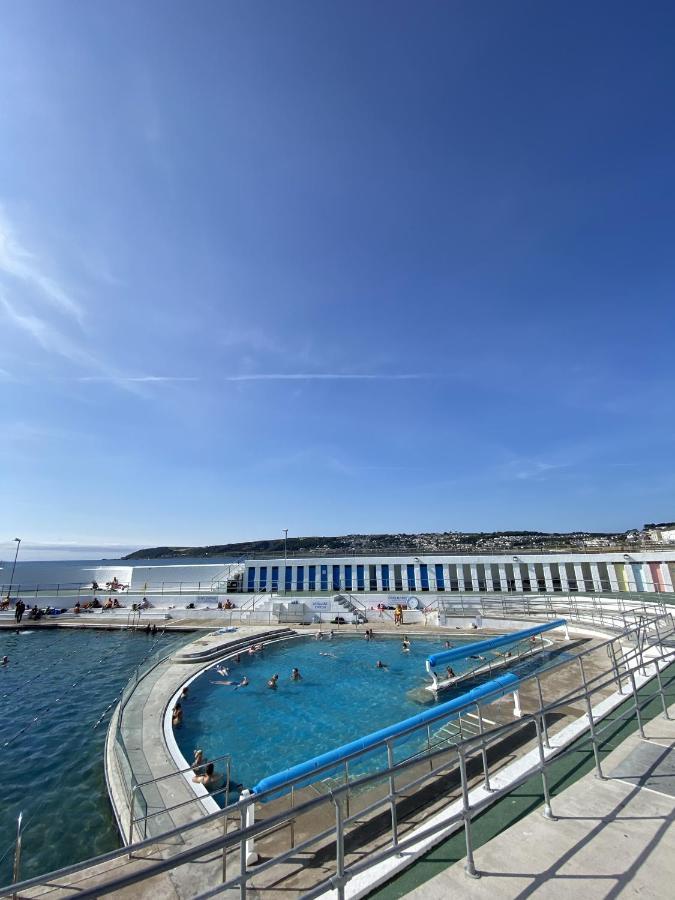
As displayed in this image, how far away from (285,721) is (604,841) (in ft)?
46.9

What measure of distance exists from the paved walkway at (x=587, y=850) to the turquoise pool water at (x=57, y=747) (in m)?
8.80

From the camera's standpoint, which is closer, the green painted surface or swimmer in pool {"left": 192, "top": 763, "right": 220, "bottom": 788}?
the green painted surface

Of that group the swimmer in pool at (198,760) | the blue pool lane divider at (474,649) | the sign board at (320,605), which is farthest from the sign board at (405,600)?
the swimmer in pool at (198,760)

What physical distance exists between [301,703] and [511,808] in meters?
14.6

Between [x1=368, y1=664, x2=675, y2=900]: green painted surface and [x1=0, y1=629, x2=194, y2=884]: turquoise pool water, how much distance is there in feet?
26.1

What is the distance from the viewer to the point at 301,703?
18.6 metres

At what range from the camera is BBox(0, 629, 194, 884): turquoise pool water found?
953 cm

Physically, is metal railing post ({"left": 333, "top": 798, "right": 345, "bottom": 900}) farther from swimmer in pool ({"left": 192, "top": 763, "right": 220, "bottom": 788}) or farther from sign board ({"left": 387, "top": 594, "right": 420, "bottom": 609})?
sign board ({"left": 387, "top": 594, "right": 420, "bottom": 609})

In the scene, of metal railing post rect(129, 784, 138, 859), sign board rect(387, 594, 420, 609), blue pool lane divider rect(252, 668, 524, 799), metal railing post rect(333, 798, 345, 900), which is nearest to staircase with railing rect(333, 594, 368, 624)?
sign board rect(387, 594, 420, 609)

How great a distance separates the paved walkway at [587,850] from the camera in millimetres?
4289

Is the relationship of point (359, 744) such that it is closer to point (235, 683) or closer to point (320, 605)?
point (235, 683)

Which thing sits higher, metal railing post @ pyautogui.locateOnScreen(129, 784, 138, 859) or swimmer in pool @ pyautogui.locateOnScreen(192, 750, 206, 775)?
metal railing post @ pyautogui.locateOnScreen(129, 784, 138, 859)

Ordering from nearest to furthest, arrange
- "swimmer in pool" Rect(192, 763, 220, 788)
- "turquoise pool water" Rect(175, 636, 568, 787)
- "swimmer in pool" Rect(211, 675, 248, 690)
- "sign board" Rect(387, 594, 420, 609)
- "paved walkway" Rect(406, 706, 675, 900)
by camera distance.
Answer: "paved walkway" Rect(406, 706, 675, 900) → "swimmer in pool" Rect(192, 763, 220, 788) → "turquoise pool water" Rect(175, 636, 568, 787) → "swimmer in pool" Rect(211, 675, 248, 690) → "sign board" Rect(387, 594, 420, 609)

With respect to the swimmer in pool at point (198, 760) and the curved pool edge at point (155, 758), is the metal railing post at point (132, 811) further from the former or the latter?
the swimmer in pool at point (198, 760)
